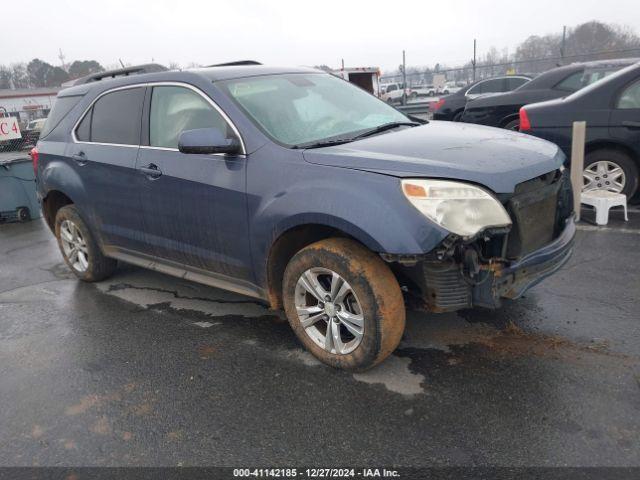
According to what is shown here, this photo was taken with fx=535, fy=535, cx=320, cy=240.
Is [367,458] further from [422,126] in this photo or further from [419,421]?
[422,126]

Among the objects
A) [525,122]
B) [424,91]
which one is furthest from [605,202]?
[424,91]

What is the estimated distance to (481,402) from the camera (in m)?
2.82

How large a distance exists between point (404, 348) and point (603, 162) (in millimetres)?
4022

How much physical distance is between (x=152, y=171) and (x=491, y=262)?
2.45 meters

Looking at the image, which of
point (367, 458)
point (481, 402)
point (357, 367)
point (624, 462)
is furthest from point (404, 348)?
point (624, 462)

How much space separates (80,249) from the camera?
16.7ft

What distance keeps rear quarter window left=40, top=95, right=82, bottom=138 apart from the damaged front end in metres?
3.53

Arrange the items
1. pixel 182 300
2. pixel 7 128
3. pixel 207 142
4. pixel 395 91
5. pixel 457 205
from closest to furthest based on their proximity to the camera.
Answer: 1. pixel 457 205
2. pixel 207 142
3. pixel 182 300
4. pixel 7 128
5. pixel 395 91

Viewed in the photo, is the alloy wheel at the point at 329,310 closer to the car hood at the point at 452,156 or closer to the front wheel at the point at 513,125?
the car hood at the point at 452,156

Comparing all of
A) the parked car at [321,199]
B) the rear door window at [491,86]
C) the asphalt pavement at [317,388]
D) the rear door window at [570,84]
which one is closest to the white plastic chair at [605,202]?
the asphalt pavement at [317,388]

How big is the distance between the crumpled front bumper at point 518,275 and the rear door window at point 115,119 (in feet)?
9.18

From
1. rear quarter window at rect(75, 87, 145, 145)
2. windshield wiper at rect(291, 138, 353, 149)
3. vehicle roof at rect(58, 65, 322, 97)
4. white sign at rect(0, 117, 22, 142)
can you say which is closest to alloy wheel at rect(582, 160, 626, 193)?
vehicle roof at rect(58, 65, 322, 97)

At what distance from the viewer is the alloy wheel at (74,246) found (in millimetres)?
5012

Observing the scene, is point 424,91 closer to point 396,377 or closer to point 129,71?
point 129,71
